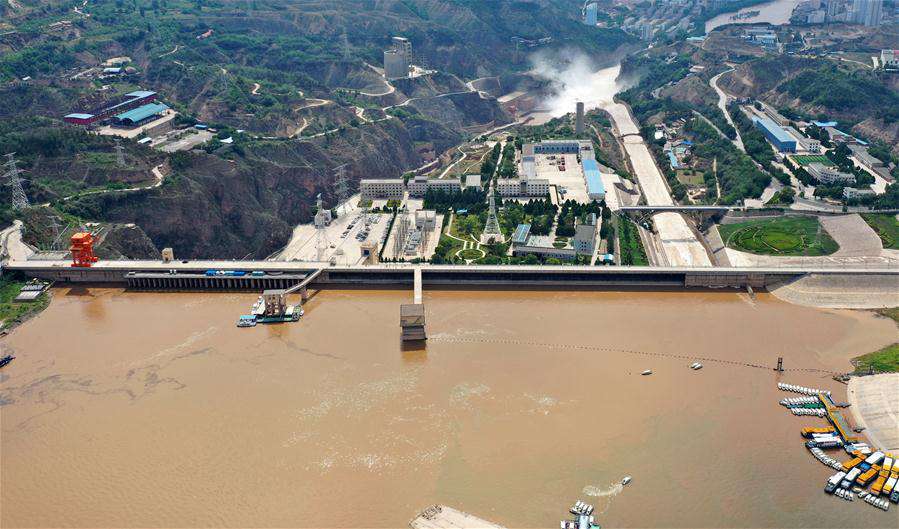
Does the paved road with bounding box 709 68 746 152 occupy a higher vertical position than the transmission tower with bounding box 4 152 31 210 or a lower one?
higher

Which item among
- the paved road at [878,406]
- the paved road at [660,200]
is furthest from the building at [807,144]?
the paved road at [878,406]

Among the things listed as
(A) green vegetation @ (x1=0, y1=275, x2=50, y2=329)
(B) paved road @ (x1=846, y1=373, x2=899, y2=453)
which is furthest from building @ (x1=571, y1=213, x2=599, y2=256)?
(A) green vegetation @ (x1=0, y1=275, x2=50, y2=329)

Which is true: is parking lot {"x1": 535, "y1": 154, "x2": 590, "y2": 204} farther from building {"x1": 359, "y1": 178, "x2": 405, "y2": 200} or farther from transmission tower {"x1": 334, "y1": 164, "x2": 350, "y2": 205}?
transmission tower {"x1": 334, "y1": 164, "x2": 350, "y2": 205}

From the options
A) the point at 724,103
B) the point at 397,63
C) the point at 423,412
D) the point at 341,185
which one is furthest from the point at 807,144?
the point at 423,412

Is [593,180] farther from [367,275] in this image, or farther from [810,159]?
[367,275]

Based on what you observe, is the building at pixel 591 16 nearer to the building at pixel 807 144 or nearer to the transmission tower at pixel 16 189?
the building at pixel 807 144

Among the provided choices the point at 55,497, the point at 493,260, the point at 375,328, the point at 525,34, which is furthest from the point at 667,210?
the point at 525,34
